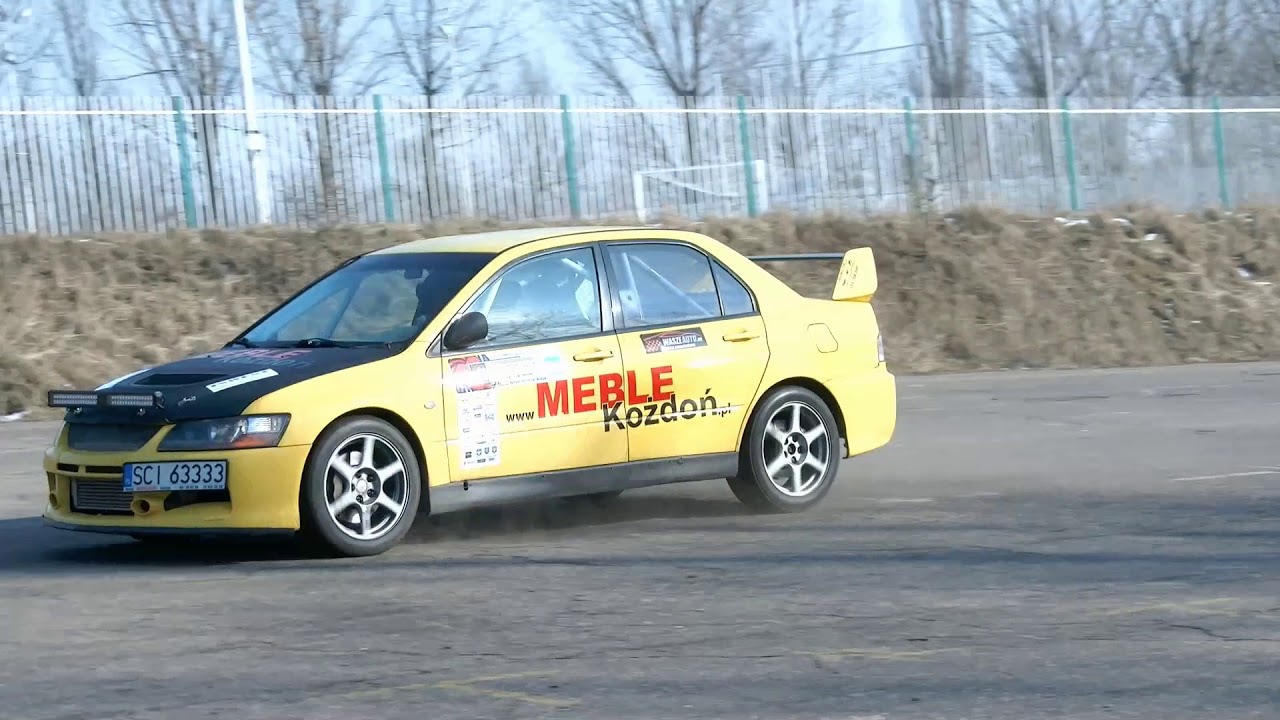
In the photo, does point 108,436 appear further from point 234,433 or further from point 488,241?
point 488,241

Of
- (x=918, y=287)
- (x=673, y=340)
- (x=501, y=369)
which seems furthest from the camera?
(x=918, y=287)

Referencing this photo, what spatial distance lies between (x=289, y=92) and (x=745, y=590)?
28635 millimetres

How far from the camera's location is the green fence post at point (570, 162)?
82.0 feet

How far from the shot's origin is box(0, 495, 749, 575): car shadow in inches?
327

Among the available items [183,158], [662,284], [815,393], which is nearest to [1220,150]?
[183,158]

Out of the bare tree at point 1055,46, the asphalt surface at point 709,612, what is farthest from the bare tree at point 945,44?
the asphalt surface at point 709,612

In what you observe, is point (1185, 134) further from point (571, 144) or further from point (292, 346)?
point (292, 346)

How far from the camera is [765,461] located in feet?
31.4

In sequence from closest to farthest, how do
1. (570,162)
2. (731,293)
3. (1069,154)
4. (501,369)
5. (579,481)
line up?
(501,369) < (579,481) < (731,293) < (570,162) < (1069,154)

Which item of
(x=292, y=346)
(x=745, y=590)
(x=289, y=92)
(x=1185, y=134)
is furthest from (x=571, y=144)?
(x=745, y=590)

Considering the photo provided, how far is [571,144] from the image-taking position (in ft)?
82.5

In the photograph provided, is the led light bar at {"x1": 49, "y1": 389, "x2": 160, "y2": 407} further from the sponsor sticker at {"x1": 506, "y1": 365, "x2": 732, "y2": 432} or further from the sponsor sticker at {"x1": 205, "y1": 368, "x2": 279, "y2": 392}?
the sponsor sticker at {"x1": 506, "y1": 365, "x2": 732, "y2": 432}

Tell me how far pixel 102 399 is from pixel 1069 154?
81.3 ft

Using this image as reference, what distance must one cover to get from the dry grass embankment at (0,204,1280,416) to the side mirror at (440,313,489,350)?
10.4 meters
